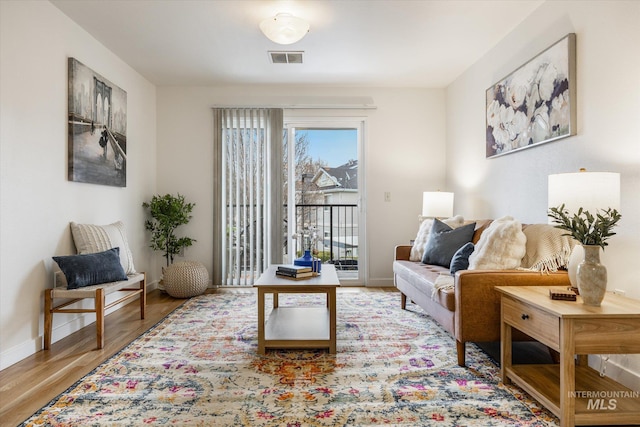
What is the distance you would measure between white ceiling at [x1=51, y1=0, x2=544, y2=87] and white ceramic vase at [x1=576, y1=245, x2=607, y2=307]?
6.80 ft

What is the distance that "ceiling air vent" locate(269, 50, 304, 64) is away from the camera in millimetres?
3658

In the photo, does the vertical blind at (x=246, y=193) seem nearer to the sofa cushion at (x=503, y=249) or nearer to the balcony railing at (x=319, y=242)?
the balcony railing at (x=319, y=242)

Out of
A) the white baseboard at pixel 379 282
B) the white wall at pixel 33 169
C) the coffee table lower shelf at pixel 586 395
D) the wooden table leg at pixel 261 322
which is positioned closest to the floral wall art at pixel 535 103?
the coffee table lower shelf at pixel 586 395

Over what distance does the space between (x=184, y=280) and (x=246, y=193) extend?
1305mm

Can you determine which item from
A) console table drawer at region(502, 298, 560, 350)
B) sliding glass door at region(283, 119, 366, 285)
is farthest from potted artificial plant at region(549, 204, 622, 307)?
sliding glass door at region(283, 119, 366, 285)

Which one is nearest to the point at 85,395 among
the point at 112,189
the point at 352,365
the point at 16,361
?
the point at 16,361

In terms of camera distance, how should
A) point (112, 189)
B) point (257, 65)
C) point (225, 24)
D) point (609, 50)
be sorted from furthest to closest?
point (257, 65) → point (112, 189) → point (225, 24) → point (609, 50)

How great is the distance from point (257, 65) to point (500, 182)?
9.13 feet

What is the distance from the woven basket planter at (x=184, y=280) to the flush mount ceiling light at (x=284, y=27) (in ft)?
8.63

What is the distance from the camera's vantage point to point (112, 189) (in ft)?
12.0

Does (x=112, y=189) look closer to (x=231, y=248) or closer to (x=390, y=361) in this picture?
(x=231, y=248)

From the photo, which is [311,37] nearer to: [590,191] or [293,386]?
[590,191]

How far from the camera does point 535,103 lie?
281cm

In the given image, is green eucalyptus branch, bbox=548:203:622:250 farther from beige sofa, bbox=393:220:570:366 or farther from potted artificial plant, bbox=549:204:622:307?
beige sofa, bbox=393:220:570:366
